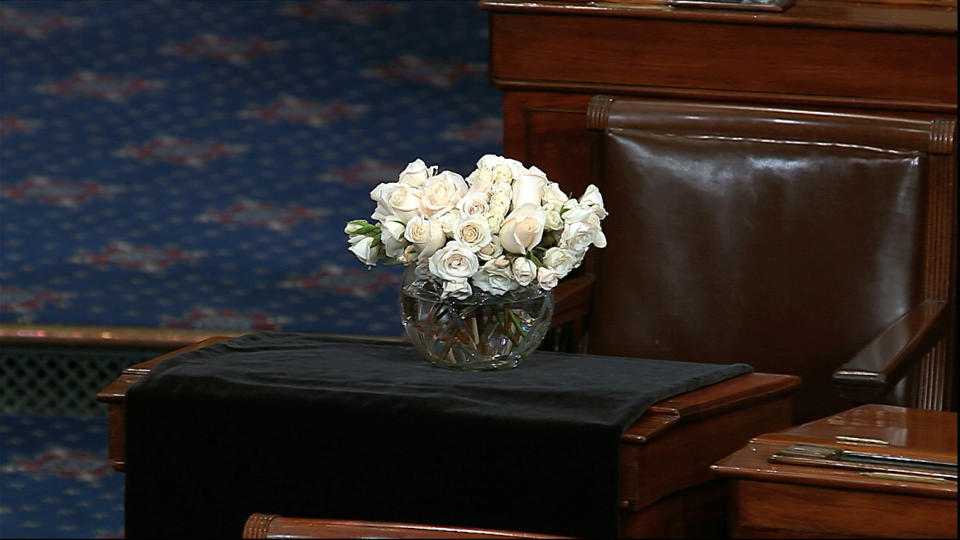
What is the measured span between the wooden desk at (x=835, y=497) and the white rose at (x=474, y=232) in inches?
18.2

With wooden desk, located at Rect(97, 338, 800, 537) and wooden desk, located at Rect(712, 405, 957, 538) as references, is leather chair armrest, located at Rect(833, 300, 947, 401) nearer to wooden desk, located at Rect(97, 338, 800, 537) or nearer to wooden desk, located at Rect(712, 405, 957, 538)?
wooden desk, located at Rect(97, 338, 800, 537)

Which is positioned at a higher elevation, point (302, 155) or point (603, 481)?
point (302, 155)

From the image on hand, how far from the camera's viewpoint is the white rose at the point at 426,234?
214 cm

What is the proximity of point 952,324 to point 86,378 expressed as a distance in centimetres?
252

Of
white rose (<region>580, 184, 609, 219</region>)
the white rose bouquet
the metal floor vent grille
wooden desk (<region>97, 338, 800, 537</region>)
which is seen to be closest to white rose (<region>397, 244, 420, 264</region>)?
the white rose bouquet

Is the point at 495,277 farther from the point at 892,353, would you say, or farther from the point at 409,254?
the point at 892,353

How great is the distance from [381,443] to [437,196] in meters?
0.36

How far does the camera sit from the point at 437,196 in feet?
7.13

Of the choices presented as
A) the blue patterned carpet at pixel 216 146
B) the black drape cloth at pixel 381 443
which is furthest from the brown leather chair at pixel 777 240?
the blue patterned carpet at pixel 216 146

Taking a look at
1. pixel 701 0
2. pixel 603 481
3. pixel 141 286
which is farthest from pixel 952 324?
pixel 141 286

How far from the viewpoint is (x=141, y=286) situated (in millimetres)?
4566

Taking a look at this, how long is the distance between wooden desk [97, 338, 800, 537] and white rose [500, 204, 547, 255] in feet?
0.96

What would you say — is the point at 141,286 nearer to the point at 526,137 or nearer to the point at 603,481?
the point at 526,137

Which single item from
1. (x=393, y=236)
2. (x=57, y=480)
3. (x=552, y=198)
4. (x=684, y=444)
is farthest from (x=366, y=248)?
(x=57, y=480)
